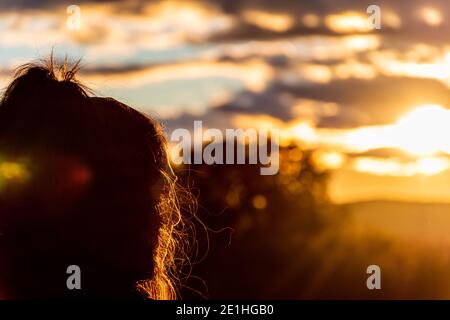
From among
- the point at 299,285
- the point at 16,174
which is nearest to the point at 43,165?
the point at 16,174

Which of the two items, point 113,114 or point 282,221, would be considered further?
point 282,221

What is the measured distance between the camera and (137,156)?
294 centimetres

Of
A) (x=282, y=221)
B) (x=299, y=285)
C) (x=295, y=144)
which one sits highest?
(x=295, y=144)

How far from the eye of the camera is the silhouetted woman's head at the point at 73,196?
2764 millimetres

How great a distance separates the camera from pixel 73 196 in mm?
2787

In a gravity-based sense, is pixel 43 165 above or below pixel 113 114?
below

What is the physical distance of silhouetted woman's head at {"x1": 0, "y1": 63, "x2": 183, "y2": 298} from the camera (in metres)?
2.76
